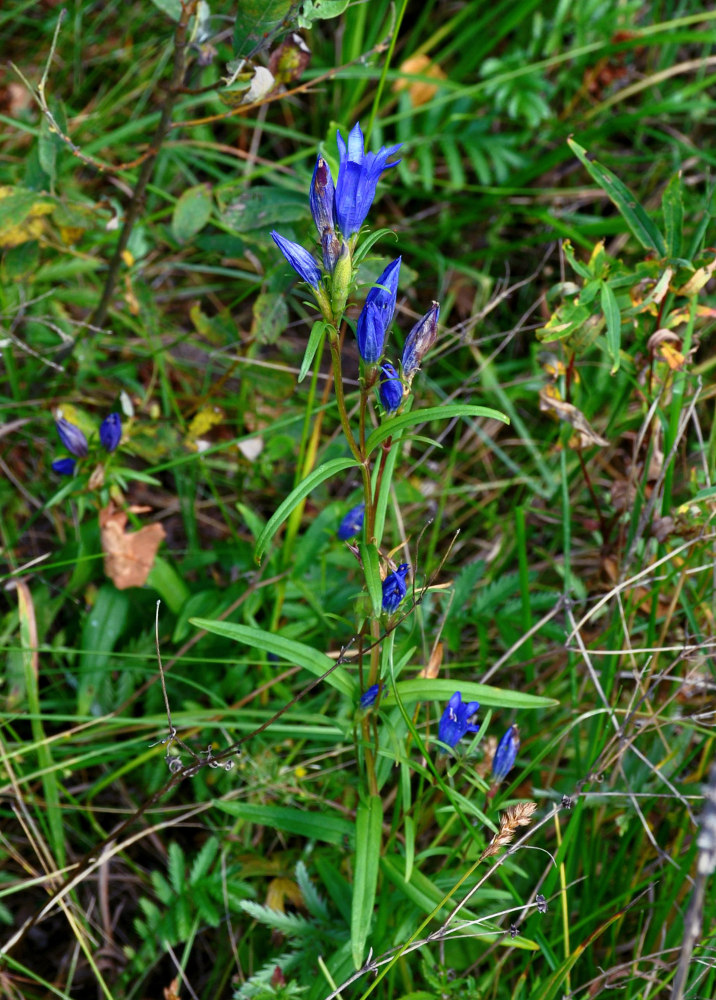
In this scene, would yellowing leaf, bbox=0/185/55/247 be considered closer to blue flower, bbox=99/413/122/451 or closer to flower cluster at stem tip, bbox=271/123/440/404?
blue flower, bbox=99/413/122/451

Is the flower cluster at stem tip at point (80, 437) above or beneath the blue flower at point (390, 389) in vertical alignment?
beneath

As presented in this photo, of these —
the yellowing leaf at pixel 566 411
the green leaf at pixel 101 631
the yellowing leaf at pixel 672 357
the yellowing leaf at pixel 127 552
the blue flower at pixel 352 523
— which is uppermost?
the yellowing leaf at pixel 672 357

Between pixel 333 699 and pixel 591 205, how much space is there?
6.61 feet

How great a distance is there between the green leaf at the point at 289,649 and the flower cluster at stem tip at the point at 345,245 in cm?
45

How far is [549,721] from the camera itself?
1.96 metres

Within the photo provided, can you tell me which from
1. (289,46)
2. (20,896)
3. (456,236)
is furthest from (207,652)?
(456,236)

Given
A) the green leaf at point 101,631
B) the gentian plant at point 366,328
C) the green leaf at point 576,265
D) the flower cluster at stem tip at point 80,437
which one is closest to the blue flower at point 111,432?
the flower cluster at stem tip at point 80,437

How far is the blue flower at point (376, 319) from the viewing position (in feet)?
3.74

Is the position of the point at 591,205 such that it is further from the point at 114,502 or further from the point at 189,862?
the point at 189,862

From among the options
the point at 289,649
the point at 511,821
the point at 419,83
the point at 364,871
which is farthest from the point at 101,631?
the point at 419,83

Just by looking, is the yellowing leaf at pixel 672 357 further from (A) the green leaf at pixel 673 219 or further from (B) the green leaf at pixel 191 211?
(B) the green leaf at pixel 191 211

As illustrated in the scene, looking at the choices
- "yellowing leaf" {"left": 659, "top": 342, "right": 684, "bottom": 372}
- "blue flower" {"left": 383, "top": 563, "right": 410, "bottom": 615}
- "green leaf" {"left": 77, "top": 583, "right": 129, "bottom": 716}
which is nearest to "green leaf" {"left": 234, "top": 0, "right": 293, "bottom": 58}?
"yellowing leaf" {"left": 659, "top": 342, "right": 684, "bottom": 372}

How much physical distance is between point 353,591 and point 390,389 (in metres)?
0.83

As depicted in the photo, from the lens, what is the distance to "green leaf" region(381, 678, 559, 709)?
4.47 ft
